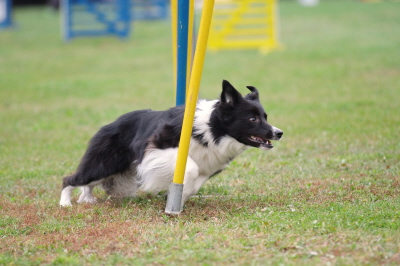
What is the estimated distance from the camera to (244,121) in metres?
5.33

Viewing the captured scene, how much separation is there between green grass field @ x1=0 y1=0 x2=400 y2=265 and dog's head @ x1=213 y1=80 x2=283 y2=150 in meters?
0.67

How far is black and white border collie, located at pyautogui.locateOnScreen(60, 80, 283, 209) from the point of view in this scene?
210 inches

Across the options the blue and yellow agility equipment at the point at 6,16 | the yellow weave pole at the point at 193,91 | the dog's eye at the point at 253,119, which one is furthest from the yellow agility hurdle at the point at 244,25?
the yellow weave pole at the point at 193,91

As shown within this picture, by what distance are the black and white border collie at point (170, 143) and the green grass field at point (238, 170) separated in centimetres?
31

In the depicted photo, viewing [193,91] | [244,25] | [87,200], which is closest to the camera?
[193,91]

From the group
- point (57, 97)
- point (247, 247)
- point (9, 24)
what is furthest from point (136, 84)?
point (9, 24)

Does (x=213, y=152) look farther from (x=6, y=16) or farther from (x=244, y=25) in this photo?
(x=6, y=16)

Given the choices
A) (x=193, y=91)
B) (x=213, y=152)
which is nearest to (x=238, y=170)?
(x=213, y=152)

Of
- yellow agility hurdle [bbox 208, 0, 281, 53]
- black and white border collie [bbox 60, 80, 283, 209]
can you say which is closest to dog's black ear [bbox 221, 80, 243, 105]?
black and white border collie [bbox 60, 80, 283, 209]

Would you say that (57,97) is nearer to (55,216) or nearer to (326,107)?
(326,107)

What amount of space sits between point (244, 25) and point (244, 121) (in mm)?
15795

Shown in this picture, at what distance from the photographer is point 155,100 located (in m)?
12.7

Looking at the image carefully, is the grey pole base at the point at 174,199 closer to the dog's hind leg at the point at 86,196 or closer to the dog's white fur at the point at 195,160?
the dog's white fur at the point at 195,160

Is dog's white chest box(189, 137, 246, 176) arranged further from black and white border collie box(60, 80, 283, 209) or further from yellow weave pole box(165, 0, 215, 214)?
yellow weave pole box(165, 0, 215, 214)
